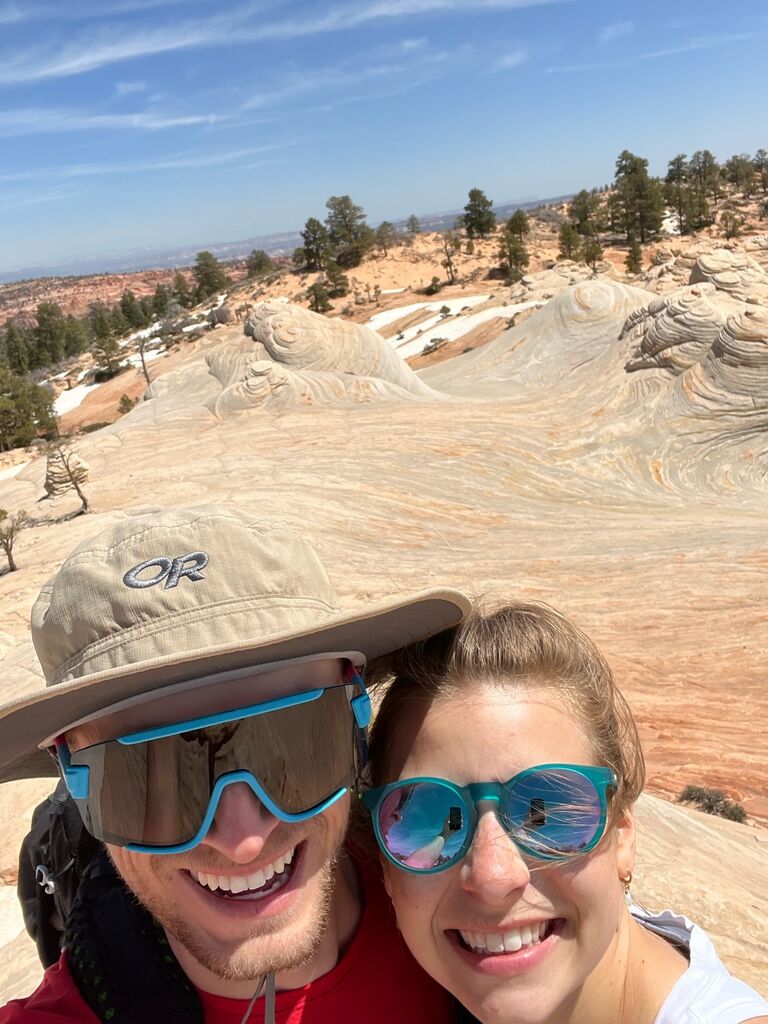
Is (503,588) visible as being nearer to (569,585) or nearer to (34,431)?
(569,585)

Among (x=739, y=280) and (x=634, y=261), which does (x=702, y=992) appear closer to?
(x=739, y=280)

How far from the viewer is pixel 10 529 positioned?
1108 cm

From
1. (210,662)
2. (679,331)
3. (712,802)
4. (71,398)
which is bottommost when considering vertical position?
(71,398)

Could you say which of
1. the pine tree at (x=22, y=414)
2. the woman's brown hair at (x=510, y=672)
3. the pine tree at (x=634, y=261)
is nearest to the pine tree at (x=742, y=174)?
the pine tree at (x=634, y=261)

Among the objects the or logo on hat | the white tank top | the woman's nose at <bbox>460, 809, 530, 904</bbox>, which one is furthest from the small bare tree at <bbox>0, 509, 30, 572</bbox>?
the white tank top

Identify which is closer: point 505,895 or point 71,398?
point 505,895

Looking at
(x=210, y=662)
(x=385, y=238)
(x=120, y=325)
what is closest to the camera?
(x=210, y=662)

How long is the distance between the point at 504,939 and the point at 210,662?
2.96 feet

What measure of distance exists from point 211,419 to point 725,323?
11.9 m

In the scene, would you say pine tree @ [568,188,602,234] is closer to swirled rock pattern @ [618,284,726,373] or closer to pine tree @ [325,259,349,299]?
pine tree @ [325,259,349,299]

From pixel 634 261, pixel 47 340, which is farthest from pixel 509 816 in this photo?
pixel 47 340

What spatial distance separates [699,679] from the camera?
27.3ft

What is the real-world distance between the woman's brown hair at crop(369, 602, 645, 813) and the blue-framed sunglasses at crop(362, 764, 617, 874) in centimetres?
13

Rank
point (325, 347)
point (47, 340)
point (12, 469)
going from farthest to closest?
1. point (47, 340)
2. point (12, 469)
3. point (325, 347)
